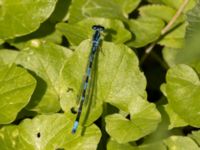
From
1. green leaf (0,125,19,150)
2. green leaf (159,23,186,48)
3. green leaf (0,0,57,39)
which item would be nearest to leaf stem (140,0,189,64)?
green leaf (159,23,186,48)

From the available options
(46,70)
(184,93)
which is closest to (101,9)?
(46,70)

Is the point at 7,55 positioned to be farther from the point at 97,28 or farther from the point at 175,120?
the point at 175,120

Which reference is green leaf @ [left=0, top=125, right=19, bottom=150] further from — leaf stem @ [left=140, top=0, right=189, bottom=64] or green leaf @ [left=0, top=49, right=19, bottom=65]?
leaf stem @ [left=140, top=0, right=189, bottom=64]

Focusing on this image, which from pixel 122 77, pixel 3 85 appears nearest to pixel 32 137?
pixel 3 85

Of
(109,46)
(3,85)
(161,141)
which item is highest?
(109,46)

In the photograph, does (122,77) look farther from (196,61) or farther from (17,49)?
(17,49)

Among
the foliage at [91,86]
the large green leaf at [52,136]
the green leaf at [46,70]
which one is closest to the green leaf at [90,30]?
the foliage at [91,86]

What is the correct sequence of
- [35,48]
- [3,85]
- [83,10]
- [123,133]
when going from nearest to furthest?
1. [123,133]
2. [3,85]
3. [35,48]
4. [83,10]
